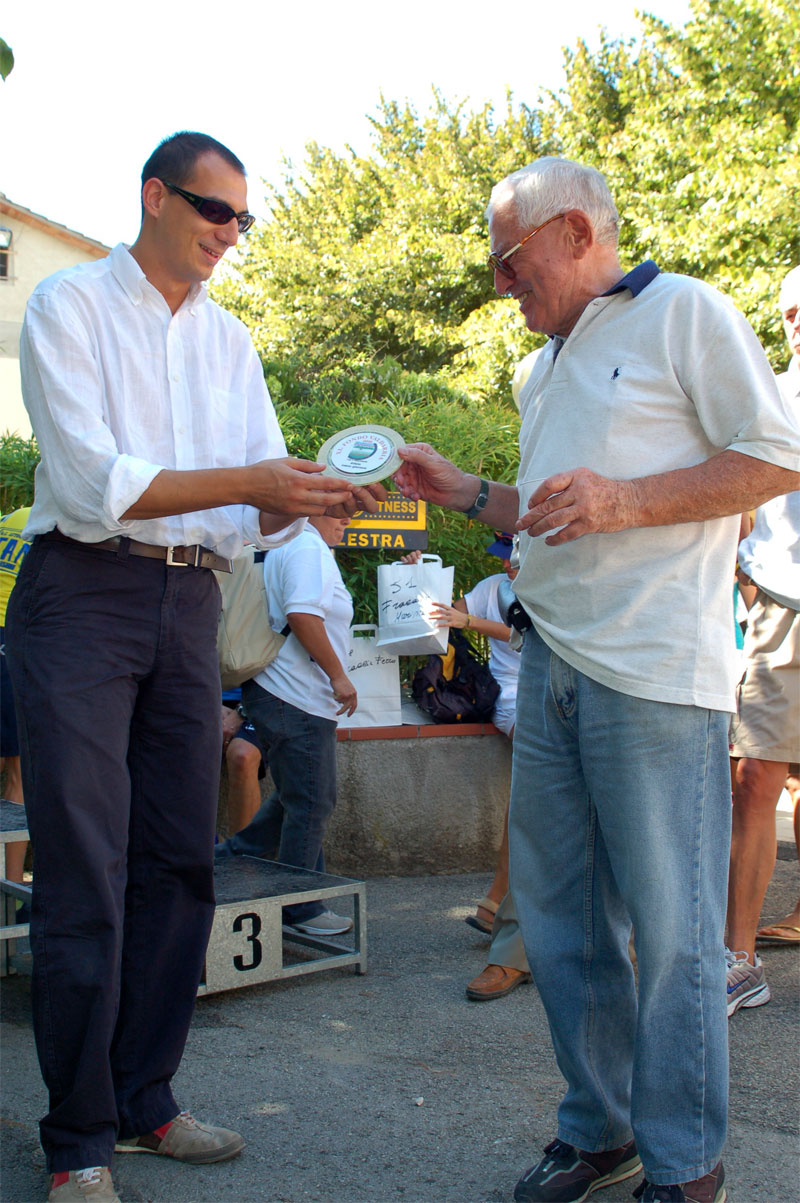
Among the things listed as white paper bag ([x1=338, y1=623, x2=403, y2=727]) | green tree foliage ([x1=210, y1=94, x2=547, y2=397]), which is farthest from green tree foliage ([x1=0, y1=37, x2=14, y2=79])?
green tree foliage ([x1=210, y1=94, x2=547, y2=397])

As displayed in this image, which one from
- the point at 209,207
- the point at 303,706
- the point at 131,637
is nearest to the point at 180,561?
the point at 131,637

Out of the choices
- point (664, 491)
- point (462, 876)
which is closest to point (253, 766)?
point (462, 876)

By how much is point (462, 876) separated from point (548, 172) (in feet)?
13.1

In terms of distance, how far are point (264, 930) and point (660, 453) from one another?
7.88 feet

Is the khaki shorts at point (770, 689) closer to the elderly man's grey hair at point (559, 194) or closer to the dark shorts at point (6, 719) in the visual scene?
the elderly man's grey hair at point (559, 194)

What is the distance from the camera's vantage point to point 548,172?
2.46 meters

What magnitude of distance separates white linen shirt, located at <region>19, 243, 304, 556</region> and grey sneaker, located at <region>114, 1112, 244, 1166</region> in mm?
1398

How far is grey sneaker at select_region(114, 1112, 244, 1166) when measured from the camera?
8.57 feet

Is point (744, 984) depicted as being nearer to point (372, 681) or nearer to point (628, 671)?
point (628, 671)

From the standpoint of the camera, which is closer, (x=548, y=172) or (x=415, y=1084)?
(x=548, y=172)

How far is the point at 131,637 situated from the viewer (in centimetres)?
249

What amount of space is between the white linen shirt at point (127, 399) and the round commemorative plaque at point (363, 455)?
0.24 m

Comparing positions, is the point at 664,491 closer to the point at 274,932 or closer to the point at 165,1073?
the point at 165,1073

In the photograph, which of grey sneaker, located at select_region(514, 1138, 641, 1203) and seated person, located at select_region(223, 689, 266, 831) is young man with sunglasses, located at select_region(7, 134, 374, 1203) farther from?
seated person, located at select_region(223, 689, 266, 831)
